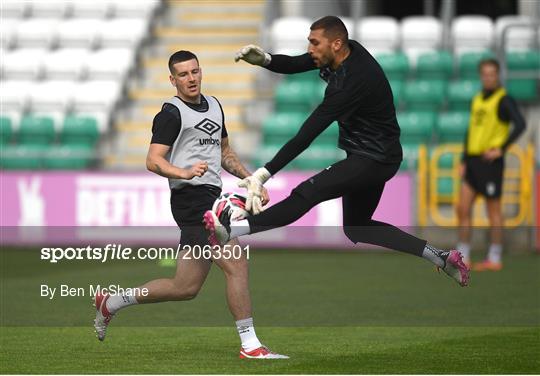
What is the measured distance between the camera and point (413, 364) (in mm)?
7578

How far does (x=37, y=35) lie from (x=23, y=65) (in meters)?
0.94

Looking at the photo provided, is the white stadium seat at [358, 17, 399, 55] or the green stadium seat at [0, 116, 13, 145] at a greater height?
the white stadium seat at [358, 17, 399, 55]

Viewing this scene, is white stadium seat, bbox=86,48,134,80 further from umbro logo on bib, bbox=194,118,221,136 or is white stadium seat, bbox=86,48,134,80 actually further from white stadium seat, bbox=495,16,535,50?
umbro logo on bib, bbox=194,118,221,136

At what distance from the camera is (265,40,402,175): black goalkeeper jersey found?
7609mm

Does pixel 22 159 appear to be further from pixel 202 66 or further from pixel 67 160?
pixel 202 66

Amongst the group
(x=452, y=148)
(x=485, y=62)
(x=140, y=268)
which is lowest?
(x=140, y=268)

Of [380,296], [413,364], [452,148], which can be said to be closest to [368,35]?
[452,148]

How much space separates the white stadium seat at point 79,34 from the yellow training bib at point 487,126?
960 centimetres

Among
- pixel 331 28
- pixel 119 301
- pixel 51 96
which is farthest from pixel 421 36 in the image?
pixel 119 301

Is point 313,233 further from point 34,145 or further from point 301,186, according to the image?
point 301,186

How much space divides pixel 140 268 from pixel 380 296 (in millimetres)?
3972

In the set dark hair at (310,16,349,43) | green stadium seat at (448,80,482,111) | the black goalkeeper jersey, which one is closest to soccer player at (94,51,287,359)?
the black goalkeeper jersey

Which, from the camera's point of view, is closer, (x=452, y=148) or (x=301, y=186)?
(x=301, y=186)

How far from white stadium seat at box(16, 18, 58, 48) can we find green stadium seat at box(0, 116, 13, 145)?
269 centimetres
